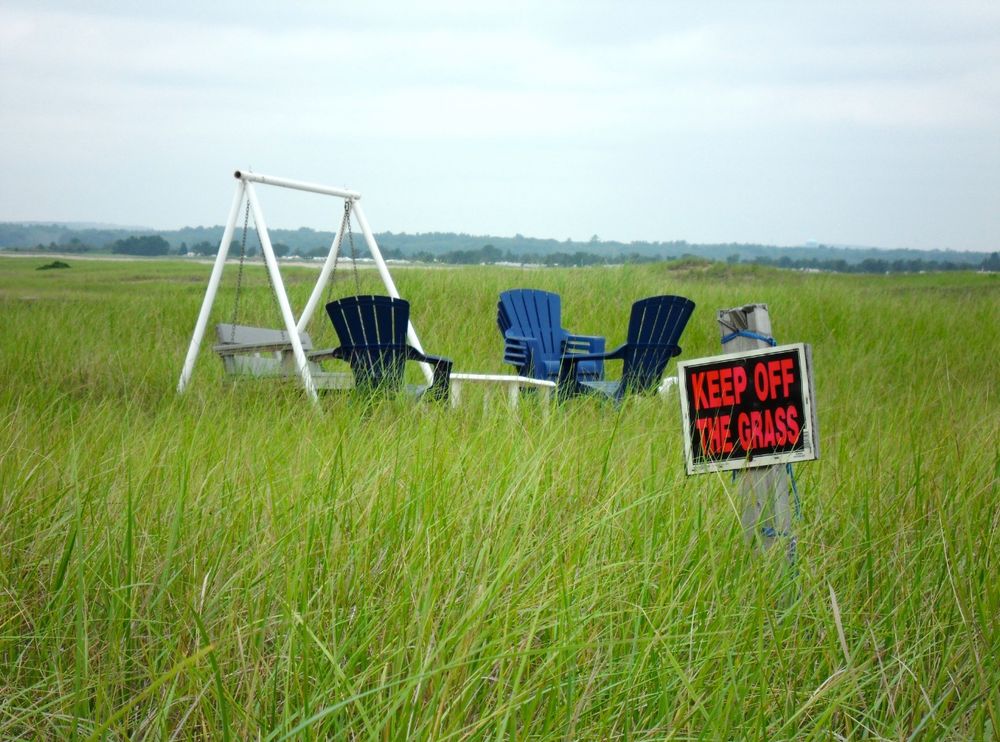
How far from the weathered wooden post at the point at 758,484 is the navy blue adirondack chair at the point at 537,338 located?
14.4 feet

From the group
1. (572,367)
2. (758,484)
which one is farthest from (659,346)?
(758,484)

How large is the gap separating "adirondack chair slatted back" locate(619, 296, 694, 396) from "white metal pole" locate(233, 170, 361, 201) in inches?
92.5

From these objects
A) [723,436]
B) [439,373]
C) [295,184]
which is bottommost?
[439,373]

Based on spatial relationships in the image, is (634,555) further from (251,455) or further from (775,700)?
(251,455)

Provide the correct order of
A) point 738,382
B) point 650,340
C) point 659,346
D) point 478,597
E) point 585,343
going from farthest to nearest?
point 585,343 → point 650,340 → point 659,346 → point 738,382 → point 478,597

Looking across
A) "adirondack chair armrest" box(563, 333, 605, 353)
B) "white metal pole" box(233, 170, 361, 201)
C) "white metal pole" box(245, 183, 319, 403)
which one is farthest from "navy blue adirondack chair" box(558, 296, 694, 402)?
"white metal pole" box(233, 170, 361, 201)

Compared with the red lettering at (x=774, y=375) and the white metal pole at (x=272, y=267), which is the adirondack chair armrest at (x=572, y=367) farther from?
the red lettering at (x=774, y=375)

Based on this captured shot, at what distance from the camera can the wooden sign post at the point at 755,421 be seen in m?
1.91

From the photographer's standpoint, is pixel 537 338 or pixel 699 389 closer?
pixel 699 389

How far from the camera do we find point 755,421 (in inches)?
78.9

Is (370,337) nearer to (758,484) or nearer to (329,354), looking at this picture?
(329,354)

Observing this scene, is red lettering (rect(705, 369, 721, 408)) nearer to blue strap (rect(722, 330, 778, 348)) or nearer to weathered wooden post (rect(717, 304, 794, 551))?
weathered wooden post (rect(717, 304, 794, 551))

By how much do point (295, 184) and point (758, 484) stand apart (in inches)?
198

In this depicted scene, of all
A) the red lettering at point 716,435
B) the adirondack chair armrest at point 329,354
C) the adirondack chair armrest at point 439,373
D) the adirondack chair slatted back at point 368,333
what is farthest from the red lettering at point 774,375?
the adirondack chair armrest at point 329,354
